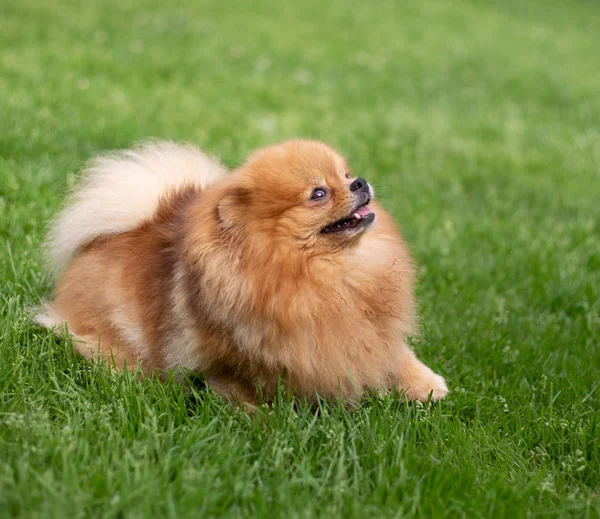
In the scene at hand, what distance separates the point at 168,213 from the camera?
3.33m

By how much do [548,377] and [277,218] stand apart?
1742 millimetres

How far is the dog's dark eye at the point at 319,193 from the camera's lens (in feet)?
9.24

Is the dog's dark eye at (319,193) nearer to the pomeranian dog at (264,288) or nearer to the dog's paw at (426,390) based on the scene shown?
the pomeranian dog at (264,288)

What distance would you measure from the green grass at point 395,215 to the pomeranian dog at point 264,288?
16 cm

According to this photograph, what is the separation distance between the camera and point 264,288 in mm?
2707

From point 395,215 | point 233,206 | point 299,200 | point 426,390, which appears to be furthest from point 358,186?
point 395,215

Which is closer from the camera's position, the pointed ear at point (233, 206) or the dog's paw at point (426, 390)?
the pointed ear at point (233, 206)

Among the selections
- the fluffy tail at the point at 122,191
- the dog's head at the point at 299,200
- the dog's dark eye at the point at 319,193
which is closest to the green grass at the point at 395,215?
the fluffy tail at the point at 122,191

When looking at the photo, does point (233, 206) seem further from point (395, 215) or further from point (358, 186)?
Answer: point (395, 215)

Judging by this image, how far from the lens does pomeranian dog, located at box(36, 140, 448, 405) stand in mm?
2750

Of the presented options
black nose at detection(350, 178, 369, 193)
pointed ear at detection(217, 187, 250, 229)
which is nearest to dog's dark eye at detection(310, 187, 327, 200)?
black nose at detection(350, 178, 369, 193)

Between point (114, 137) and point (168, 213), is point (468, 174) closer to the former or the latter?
point (114, 137)

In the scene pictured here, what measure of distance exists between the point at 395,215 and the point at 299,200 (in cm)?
300

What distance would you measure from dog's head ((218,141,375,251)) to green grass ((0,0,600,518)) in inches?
27.8
